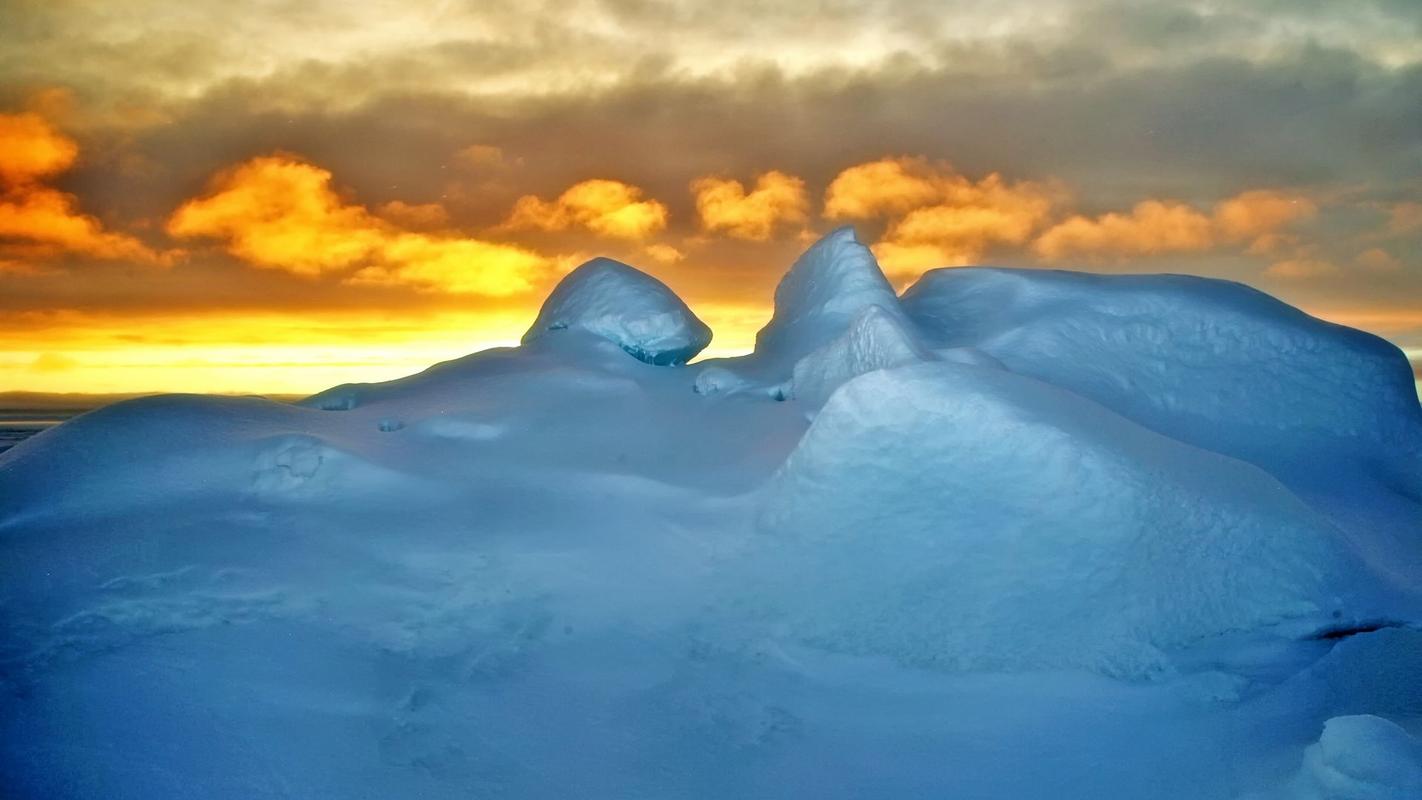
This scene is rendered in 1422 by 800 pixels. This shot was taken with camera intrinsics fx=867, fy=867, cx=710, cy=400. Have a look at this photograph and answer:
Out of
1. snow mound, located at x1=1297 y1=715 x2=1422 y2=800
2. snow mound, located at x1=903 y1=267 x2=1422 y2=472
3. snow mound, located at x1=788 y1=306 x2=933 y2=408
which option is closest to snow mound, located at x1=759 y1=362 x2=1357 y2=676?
snow mound, located at x1=788 y1=306 x2=933 y2=408

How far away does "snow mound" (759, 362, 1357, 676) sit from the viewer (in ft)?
19.2

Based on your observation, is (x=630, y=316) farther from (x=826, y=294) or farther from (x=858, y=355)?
(x=858, y=355)

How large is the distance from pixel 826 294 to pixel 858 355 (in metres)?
2.73

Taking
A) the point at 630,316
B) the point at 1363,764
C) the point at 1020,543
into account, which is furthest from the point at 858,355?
the point at 1363,764

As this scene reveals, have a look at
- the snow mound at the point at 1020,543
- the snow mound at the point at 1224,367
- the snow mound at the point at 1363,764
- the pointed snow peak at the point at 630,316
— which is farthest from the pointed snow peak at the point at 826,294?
the snow mound at the point at 1363,764

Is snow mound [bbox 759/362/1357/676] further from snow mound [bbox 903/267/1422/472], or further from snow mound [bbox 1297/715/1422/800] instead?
snow mound [bbox 903/267/1422/472]

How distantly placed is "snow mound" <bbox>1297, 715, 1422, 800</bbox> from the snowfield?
16mm

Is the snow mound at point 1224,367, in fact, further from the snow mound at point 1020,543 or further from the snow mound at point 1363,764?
the snow mound at point 1363,764

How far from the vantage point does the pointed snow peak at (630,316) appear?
1062 cm

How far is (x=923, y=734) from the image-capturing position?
5.34 m

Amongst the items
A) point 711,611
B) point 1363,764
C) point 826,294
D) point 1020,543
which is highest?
point 826,294

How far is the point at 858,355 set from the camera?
8.08 metres

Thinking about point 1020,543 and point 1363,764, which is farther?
point 1020,543

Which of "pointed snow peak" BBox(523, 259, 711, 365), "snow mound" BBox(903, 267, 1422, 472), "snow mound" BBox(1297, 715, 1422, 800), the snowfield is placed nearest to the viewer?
"snow mound" BBox(1297, 715, 1422, 800)
